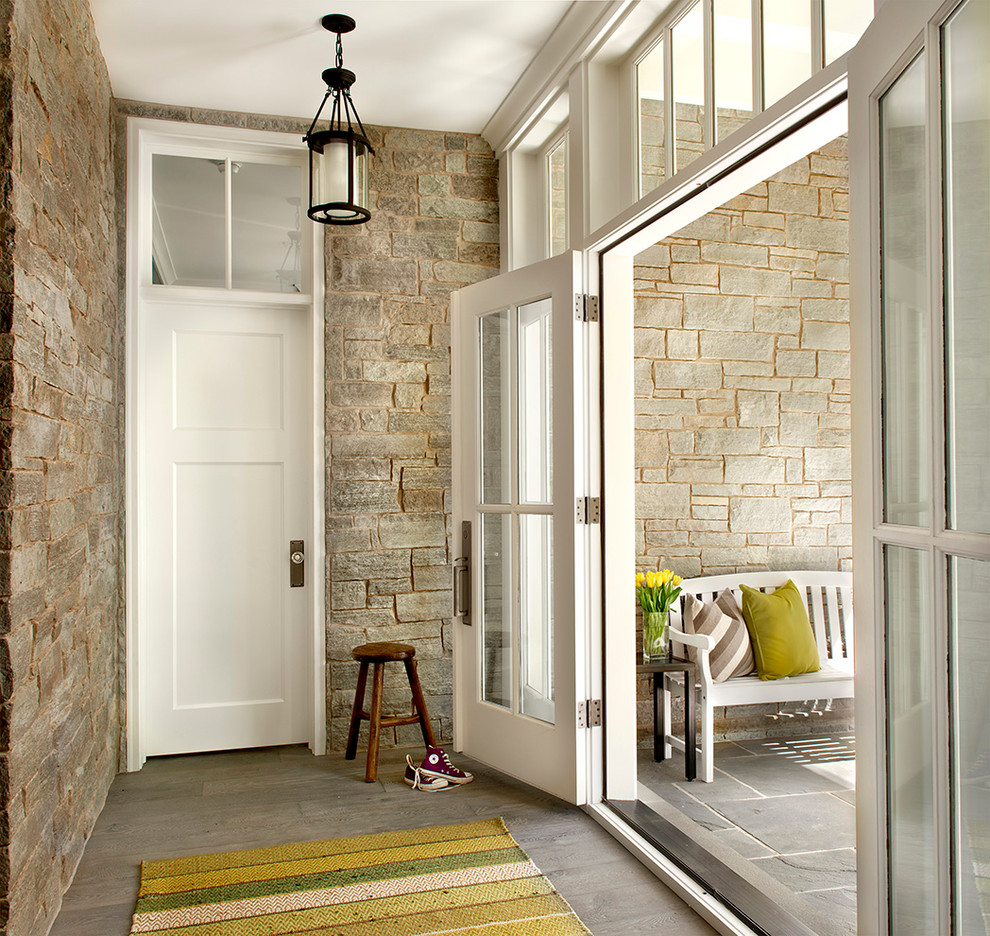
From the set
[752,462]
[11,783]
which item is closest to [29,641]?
[11,783]

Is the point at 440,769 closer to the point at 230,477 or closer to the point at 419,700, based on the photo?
the point at 419,700

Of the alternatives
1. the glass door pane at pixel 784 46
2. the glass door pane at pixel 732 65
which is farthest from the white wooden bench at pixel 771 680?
the glass door pane at pixel 784 46

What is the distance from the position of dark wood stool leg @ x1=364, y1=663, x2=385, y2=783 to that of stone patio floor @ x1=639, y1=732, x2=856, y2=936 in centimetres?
107

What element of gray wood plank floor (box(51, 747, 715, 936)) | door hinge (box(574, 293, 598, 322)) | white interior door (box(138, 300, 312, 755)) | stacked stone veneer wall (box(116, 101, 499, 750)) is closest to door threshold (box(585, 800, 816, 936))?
gray wood plank floor (box(51, 747, 715, 936))

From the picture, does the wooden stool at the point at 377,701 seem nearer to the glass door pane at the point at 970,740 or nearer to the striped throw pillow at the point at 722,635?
the striped throw pillow at the point at 722,635

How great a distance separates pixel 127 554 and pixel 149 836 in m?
1.20

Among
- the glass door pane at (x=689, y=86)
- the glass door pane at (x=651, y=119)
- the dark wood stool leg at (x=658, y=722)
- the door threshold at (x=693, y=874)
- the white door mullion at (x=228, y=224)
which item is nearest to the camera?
the door threshold at (x=693, y=874)

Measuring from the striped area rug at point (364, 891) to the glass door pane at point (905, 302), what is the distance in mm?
1515

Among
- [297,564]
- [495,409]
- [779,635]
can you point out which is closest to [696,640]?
[779,635]

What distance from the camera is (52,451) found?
90.1 inches

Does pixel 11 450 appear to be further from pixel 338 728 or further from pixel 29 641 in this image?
pixel 338 728

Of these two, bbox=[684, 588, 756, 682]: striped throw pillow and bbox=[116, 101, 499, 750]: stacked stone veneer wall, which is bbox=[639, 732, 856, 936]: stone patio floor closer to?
bbox=[684, 588, 756, 682]: striped throw pillow

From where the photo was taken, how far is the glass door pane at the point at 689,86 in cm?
233

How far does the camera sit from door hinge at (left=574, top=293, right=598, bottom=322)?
304 cm
